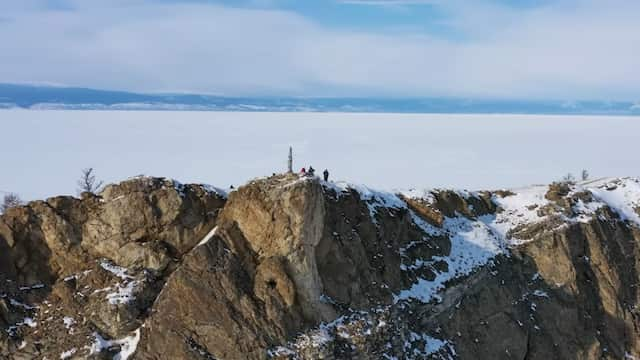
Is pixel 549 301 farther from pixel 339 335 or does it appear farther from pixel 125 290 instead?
pixel 125 290

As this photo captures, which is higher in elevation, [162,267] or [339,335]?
[162,267]

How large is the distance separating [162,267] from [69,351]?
191 inches

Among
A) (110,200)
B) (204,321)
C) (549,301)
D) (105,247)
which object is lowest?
(549,301)

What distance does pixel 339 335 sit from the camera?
3011 cm

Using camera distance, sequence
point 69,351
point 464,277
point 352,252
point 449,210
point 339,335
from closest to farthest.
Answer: point 69,351, point 339,335, point 352,252, point 464,277, point 449,210

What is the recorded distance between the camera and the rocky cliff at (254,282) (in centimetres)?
2867

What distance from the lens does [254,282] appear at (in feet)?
97.3

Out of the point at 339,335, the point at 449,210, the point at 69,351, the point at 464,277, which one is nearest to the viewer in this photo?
the point at 69,351

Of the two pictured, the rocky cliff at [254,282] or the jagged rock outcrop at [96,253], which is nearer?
the rocky cliff at [254,282]

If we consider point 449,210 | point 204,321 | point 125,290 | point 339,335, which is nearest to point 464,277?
point 449,210

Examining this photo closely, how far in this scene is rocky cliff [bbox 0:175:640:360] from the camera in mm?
28672

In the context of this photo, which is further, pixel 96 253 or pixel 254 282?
pixel 96 253

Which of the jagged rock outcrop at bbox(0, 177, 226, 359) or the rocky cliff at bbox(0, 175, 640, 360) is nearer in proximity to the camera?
the rocky cliff at bbox(0, 175, 640, 360)

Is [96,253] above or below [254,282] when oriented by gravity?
above
